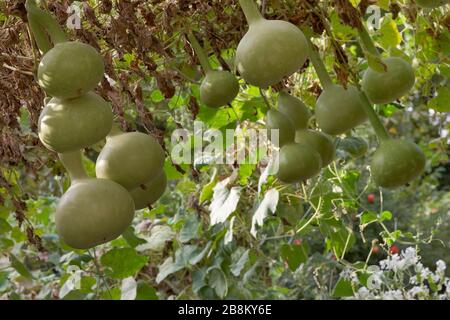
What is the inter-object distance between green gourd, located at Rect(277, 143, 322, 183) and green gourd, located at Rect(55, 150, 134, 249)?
0.25 m

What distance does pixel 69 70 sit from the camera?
74 centimetres

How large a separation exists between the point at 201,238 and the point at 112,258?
0.57 m

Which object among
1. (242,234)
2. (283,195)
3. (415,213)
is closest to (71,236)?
(283,195)

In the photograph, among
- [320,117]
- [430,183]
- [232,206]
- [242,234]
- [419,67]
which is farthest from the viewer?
[430,183]

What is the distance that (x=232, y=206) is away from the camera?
6.21 feet

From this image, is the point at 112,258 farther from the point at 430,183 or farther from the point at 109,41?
the point at 430,183

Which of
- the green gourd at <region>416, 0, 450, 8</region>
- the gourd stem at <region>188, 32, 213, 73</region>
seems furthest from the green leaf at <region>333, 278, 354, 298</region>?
the green gourd at <region>416, 0, 450, 8</region>

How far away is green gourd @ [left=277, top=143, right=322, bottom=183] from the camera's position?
953 millimetres

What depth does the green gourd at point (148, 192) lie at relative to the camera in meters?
0.91

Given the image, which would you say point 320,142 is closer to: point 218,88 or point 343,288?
point 218,88

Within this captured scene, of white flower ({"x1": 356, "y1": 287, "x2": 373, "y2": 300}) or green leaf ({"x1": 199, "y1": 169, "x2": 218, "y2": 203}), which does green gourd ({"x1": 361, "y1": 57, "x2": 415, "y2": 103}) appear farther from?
white flower ({"x1": 356, "y1": 287, "x2": 373, "y2": 300})

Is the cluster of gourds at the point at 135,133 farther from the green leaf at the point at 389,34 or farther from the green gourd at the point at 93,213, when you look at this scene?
the green leaf at the point at 389,34

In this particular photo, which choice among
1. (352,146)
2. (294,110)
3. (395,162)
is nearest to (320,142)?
(294,110)

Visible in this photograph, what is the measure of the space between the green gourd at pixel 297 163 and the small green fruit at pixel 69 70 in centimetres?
31
